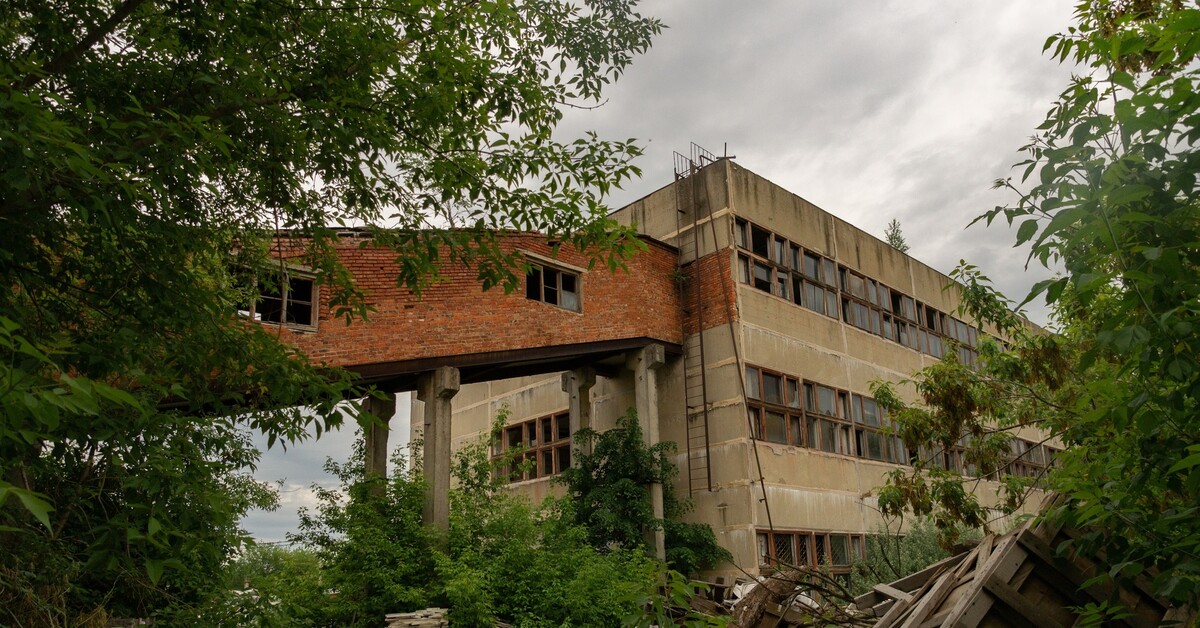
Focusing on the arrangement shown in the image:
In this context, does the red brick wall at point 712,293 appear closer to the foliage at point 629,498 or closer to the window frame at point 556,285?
the window frame at point 556,285

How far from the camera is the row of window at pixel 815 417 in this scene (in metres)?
18.6

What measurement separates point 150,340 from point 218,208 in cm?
187

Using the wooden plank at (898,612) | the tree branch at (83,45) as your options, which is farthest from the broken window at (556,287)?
the tree branch at (83,45)

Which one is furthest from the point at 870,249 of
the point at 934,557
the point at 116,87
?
the point at 116,87

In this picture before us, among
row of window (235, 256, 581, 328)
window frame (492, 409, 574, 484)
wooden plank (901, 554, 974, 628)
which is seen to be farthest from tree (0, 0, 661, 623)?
window frame (492, 409, 574, 484)

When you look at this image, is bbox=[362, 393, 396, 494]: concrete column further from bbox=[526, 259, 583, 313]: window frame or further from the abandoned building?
bbox=[526, 259, 583, 313]: window frame

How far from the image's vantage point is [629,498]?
16.8 meters

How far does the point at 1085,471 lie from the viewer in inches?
201

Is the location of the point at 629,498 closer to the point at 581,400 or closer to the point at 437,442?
the point at 581,400

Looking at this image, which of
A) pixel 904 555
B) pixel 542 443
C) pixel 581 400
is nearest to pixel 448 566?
pixel 581 400

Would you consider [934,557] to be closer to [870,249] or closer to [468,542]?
[870,249]

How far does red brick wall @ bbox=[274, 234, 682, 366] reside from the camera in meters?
15.0

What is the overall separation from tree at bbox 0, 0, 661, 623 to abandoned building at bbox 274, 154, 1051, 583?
6.73m

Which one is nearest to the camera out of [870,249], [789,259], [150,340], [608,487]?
[150,340]
